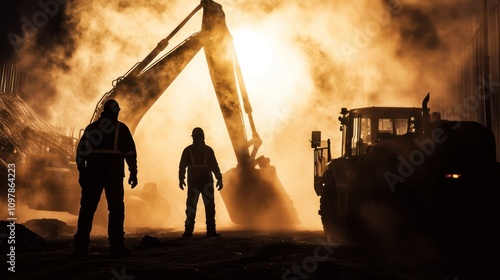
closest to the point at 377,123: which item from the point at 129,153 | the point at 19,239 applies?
the point at 129,153

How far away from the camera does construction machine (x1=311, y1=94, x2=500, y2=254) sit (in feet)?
29.7

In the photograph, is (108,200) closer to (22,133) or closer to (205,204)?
(205,204)

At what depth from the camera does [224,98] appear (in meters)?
20.7

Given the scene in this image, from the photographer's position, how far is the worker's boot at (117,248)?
8234 millimetres

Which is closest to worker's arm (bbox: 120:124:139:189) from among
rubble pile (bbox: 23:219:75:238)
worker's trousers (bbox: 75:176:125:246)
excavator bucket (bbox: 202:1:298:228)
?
worker's trousers (bbox: 75:176:125:246)

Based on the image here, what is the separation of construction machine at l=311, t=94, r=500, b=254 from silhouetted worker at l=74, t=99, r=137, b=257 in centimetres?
361

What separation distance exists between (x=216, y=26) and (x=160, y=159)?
1549 centimetres

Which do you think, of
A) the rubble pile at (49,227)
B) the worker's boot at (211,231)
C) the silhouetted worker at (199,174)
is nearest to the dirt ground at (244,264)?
the worker's boot at (211,231)

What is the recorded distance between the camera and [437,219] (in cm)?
908

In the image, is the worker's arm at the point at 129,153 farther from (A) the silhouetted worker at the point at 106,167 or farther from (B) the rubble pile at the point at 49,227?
(B) the rubble pile at the point at 49,227

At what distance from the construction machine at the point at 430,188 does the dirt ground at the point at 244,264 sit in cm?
52

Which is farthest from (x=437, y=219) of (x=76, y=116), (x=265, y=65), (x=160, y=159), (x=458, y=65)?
(x=76, y=116)

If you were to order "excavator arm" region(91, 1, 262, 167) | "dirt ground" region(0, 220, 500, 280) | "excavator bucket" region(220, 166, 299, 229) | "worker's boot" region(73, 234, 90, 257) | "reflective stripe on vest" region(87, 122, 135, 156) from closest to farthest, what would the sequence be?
1. "dirt ground" region(0, 220, 500, 280)
2. "worker's boot" region(73, 234, 90, 257)
3. "reflective stripe on vest" region(87, 122, 135, 156)
4. "excavator arm" region(91, 1, 262, 167)
5. "excavator bucket" region(220, 166, 299, 229)

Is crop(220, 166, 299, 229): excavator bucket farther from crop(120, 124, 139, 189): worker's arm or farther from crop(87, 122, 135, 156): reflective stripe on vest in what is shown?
crop(87, 122, 135, 156): reflective stripe on vest
